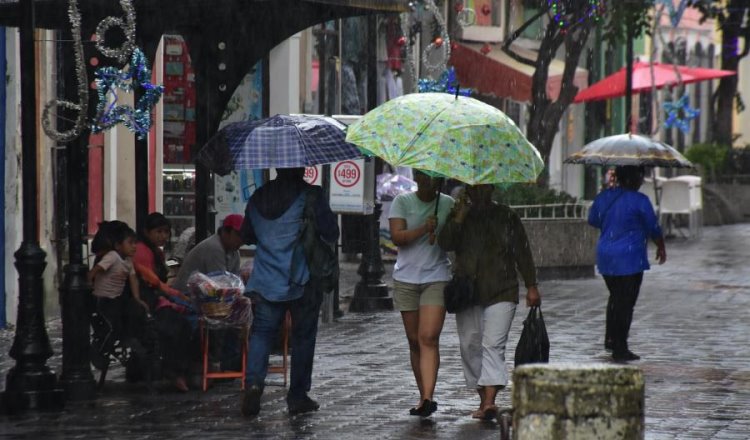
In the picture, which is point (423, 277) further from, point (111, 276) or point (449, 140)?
point (111, 276)

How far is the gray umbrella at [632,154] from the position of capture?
596 inches

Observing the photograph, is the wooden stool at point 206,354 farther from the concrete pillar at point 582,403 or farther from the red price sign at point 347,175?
the red price sign at point 347,175

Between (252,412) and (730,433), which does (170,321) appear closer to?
(252,412)

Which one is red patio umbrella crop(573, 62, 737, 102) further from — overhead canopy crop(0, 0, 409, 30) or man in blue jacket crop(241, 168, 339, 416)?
man in blue jacket crop(241, 168, 339, 416)

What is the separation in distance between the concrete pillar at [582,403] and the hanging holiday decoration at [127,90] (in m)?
5.74

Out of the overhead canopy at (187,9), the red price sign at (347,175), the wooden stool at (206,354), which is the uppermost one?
the overhead canopy at (187,9)

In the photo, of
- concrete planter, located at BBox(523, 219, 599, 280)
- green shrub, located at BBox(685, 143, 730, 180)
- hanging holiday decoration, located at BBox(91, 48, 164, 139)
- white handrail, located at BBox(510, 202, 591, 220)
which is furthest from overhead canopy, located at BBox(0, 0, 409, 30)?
green shrub, located at BBox(685, 143, 730, 180)

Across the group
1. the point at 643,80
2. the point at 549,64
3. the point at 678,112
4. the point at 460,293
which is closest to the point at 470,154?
the point at 460,293

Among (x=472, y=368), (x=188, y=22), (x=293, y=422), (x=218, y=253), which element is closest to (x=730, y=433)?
(x=472, y=368)

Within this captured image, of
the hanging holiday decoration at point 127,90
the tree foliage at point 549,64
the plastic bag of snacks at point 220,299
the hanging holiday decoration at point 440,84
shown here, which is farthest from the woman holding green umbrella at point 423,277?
the tree foliage at point 549,64

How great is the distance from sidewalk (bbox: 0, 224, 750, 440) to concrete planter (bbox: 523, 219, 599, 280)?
2559 mm

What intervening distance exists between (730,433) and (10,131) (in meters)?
8.03

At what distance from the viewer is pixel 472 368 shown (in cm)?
1116

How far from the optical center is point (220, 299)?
39.5 ft
